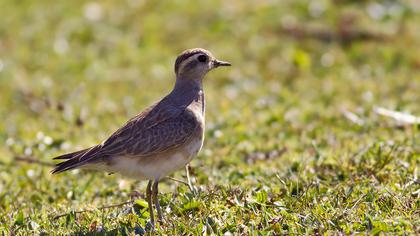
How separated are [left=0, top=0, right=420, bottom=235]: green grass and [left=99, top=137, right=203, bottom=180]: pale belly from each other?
0.31 m

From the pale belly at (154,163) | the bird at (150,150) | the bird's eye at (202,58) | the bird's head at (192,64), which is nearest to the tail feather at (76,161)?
the bird at (150,150)

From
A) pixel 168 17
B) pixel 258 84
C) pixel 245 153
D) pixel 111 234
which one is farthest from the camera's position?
pixel 168 17

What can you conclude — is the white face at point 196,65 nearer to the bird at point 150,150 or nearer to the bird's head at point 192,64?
the bird's head at point 192,64

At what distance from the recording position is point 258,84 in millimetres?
13281

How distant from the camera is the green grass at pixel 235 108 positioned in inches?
273

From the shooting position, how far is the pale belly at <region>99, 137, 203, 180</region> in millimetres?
7270

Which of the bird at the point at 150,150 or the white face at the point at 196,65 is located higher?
the white face at the point at 196,65

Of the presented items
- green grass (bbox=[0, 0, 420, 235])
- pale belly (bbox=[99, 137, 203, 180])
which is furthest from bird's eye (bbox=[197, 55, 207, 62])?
green grass (bbox=[0, 0, 420, 235])

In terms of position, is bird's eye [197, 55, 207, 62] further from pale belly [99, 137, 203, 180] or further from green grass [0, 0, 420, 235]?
green grass [0, 0, 420, 235]

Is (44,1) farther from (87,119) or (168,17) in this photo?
(87,119)

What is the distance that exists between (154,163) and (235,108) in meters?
4.84

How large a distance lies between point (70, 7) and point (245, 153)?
8.20 meters

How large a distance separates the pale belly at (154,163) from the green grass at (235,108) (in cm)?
31

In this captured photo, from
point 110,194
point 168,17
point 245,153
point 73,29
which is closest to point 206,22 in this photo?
point 168,17
